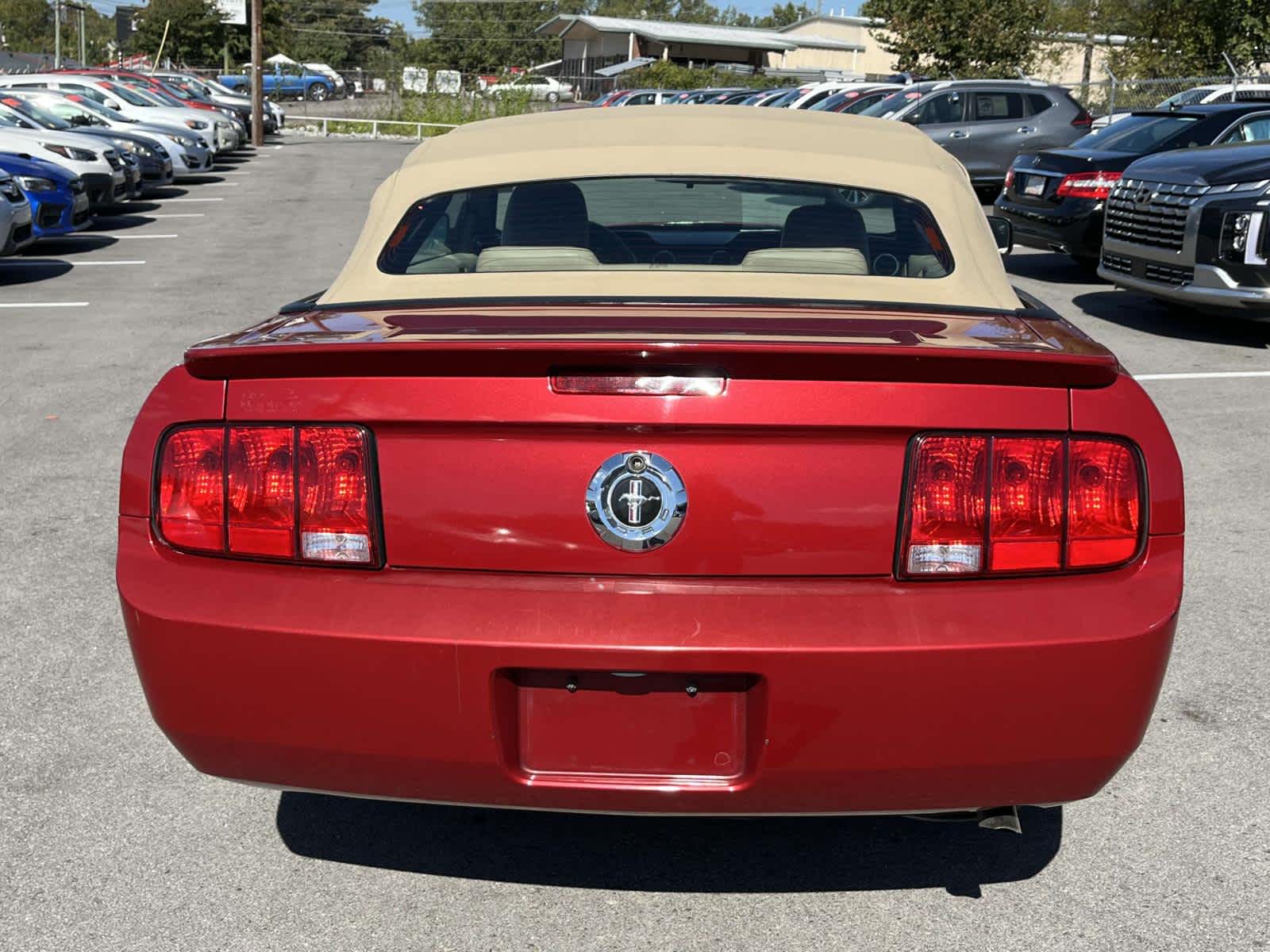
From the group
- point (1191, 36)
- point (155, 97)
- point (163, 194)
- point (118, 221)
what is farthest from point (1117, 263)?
point (1191, 36)

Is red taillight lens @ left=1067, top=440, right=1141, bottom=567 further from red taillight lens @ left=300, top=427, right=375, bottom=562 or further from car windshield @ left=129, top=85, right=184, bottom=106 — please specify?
car windshield @ left=129, top=85, right=184, bottom=106

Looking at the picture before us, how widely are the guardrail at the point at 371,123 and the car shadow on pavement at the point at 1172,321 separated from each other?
31.8 m

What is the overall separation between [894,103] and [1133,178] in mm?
11267

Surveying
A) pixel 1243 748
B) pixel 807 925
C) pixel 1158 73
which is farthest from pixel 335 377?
pixel 1158 73

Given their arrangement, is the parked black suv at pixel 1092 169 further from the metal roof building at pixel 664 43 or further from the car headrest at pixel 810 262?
the metal roof building at pixel 664 43

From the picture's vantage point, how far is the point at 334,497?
2.61 metres

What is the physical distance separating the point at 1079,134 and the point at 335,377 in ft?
65.1

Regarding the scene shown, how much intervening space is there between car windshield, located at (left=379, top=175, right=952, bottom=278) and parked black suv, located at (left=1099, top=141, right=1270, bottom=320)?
6.07 m

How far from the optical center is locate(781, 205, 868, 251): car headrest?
150 inches

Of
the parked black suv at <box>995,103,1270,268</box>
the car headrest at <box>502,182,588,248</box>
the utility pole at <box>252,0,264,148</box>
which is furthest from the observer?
the utility pole at <box>252,0,264,148</box>

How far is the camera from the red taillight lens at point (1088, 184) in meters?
13.0

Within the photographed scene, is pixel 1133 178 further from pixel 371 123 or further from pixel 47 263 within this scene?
pixel 371 123

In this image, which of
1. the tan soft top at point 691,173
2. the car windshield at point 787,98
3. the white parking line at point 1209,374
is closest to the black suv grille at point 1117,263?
the white parking line at point 1209,374

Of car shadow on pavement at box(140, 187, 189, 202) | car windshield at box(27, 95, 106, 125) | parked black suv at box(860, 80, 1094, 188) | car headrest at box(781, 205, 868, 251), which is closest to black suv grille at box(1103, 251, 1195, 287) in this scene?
car headrest at box(781, 205, 868, 251)
